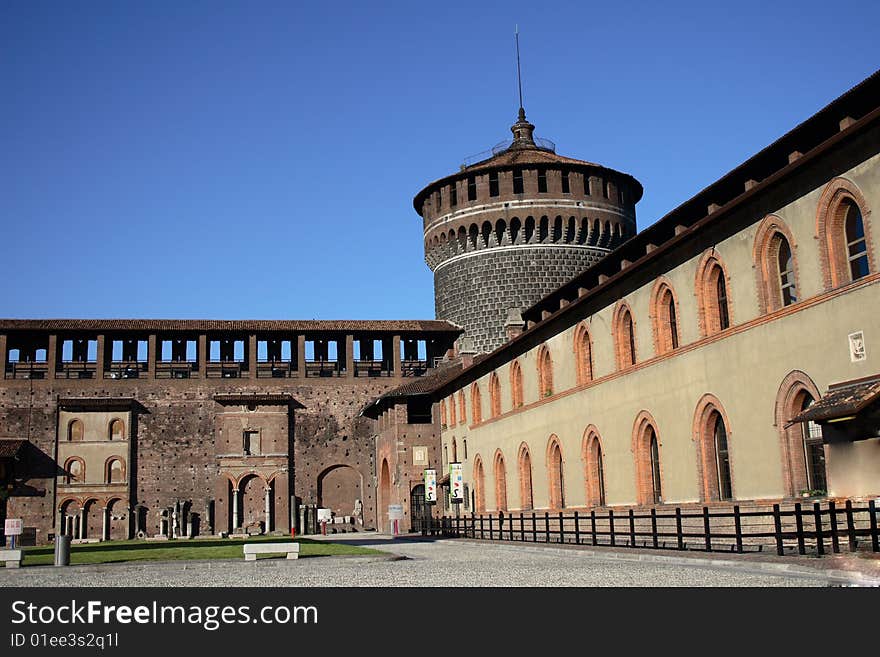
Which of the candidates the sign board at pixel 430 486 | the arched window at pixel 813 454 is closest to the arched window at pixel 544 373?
the sign board at pixel 430 486

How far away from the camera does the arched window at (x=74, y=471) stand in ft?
183

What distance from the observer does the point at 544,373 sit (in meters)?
36.8

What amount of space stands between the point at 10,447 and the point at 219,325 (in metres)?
12.1

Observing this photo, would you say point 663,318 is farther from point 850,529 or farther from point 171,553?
point 171,553

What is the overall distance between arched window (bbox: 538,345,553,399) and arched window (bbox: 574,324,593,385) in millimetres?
3029

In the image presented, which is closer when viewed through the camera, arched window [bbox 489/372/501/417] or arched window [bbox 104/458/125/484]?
arched window [bbox 489/372/501/417]

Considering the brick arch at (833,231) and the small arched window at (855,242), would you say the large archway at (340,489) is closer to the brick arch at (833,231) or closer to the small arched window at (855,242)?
the brick arch at (833,231)

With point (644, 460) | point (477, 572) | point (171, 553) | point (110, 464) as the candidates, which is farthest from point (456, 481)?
point (477, 572)

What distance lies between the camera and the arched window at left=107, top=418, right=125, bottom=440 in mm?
56281

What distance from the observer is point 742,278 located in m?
22.8

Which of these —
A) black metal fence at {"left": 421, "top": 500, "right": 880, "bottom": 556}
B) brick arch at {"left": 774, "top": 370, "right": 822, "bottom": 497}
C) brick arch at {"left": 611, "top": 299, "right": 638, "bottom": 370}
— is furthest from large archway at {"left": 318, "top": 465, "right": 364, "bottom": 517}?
brick arch at {"left": 774, "top": 370, "right": 822, "bottom": 497}

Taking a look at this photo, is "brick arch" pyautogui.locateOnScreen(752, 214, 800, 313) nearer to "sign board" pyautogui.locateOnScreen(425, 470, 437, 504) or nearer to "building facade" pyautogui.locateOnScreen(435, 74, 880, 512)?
"building facade" pyautogui.locateOnScreen(435, 74, 880, 512)

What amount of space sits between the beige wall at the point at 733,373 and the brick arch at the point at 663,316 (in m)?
0.27
